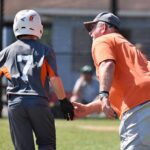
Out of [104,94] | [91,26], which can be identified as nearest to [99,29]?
[91,26]

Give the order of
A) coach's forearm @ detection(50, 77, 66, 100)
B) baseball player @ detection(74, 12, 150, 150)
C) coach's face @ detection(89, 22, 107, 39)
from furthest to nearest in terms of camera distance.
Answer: coach's forearm @ detection(50, 77, 66, 100)
coach's face @ detection(89, 22, 107, 39)
baseball player @ detection(74, 12, 150, 150)

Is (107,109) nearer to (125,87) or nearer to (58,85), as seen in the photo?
(125,87)

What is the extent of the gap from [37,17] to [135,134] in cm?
191

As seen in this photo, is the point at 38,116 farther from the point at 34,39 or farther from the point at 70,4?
the point at 70,4

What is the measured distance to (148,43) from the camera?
2831cm

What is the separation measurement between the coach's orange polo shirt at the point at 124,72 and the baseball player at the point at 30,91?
0.87 metres

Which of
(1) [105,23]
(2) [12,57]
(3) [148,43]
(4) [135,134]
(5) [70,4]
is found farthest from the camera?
(5) [70,4]

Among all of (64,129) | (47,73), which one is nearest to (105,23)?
(47,73)

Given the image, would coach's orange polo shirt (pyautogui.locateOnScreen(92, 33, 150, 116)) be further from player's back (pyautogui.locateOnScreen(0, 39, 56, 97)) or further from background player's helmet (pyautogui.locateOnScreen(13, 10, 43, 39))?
background player's helmet (pyautogui.locateOnScreen(13, 10, 43, 39))

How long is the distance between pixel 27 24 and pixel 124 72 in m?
1.45

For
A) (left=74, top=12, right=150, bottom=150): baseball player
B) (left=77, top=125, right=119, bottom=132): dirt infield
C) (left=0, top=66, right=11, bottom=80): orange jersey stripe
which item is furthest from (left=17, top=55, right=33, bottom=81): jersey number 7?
(left=77, top=125, right=119, bottom=132): dirt infield

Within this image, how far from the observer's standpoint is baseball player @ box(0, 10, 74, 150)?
6.66 meters

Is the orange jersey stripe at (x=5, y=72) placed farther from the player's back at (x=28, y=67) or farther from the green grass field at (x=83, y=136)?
the green grass field at (x=83, y=136)

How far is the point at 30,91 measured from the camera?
6648 mm
